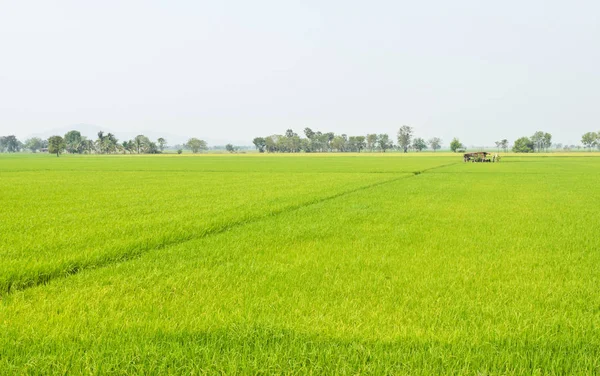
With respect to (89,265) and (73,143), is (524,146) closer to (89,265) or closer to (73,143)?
(89,265)

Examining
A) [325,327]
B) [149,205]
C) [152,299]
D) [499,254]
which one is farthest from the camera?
[149,205]

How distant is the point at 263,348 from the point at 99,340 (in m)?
1.45

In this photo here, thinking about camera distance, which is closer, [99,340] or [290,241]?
[99,340]

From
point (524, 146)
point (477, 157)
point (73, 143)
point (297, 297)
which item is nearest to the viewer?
point (297, 297)

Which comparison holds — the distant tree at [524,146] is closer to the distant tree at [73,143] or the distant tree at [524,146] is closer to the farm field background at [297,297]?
the farm field background at [297,297]

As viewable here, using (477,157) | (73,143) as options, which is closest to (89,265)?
(477,157)

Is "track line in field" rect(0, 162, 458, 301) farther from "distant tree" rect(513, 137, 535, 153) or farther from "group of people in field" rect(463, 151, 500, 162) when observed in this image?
"distant tree" rect(513, 137, 535, 153)

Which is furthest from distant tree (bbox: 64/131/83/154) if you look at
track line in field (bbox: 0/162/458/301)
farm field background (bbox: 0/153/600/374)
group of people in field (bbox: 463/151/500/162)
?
farm field background (bbox: 0/153/600/374)

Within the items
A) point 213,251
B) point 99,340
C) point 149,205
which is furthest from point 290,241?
point 149,205

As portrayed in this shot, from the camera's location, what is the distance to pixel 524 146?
173750 mm

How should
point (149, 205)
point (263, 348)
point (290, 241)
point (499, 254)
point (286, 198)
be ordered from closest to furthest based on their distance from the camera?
point (263, 348)
point (499, 254)
point (290, 241)
point (149, 205)
point (286, 198)

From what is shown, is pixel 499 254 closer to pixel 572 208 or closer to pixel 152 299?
pixel 152 299

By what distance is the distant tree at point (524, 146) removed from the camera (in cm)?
17212

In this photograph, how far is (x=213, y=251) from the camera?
676 centimetres
